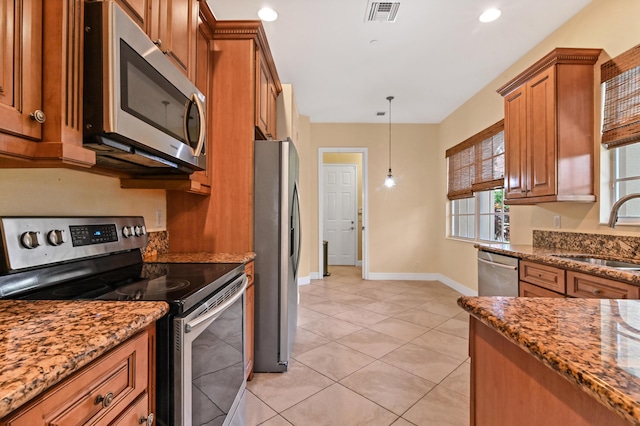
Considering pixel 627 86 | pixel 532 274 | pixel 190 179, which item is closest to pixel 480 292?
pixel 532 274

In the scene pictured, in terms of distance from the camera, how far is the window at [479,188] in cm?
364

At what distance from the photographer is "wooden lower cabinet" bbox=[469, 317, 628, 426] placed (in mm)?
564

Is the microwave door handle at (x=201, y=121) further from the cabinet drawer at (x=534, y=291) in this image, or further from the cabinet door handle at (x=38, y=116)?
the cabinet drawer at (x=534, y=291)

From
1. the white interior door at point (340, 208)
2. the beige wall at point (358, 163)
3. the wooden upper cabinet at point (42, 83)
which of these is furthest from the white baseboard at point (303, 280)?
the wooden upper cabinet at point (42, 83)

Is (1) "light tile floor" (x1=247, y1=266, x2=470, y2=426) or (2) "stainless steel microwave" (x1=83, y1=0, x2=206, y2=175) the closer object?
(2) "stainless steel microwave" (x1=83, y1=0, x2=206, y2=175)

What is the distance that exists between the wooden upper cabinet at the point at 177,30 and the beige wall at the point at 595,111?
2861 mm

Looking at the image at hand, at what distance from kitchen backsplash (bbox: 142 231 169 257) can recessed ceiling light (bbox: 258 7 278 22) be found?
1905 millimetres

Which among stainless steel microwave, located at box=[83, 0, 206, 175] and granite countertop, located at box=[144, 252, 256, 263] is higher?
stainless steel microwave, located at box=[83, 0, 206, 175]

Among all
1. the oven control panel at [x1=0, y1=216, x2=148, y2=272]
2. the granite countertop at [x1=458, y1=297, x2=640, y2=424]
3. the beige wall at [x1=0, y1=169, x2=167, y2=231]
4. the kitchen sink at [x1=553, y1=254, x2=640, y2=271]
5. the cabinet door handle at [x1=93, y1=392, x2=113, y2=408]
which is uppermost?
the beige wall at [x1=0, y1=169, x2=167, y2=231]

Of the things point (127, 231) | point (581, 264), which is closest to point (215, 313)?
point (127, 231)

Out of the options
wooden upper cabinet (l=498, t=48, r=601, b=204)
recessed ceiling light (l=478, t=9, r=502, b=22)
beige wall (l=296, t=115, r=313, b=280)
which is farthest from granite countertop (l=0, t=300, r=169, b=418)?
beige wall (l=296, t=115, r=313, b=280)

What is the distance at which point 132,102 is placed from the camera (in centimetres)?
110

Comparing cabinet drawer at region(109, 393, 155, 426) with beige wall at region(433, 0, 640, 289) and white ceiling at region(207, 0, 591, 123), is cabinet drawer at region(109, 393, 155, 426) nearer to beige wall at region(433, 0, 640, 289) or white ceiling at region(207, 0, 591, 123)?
white ceiling at region(207, 0, 591, 123)

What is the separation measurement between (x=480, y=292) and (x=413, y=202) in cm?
274
